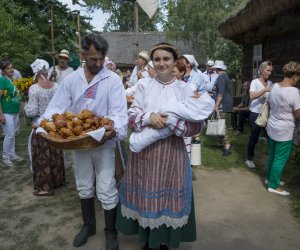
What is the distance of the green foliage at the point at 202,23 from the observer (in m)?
26.4

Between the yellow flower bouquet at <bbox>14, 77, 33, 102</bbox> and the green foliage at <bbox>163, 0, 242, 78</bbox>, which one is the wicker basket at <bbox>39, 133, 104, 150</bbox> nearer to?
the yellow flower bouquet at <bbox>14, 77, 33, 102</bbox>

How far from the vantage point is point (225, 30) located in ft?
31.4

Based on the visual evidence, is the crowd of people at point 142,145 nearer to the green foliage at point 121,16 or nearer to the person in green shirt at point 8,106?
the person in green shirt at point 8,106

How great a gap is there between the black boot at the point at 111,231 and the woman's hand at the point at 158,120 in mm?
984

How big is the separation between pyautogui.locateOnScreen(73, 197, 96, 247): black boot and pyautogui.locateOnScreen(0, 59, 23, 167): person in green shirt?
10.2 ft

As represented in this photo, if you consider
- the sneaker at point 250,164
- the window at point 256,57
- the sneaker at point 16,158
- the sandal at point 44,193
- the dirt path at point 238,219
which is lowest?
the dirt path at point 238,219

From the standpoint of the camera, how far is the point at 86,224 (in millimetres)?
3379

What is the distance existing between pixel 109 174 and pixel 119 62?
101 ft

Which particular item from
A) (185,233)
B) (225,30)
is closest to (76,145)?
(185,233)

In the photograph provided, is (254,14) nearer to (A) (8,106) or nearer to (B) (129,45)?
(A) (8,106)

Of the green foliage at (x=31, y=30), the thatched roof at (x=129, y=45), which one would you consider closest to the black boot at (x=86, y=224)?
the green foliage at (x=31, y=30)

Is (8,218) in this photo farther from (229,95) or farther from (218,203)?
(229,95)

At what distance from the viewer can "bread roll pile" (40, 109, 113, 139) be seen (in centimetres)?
263

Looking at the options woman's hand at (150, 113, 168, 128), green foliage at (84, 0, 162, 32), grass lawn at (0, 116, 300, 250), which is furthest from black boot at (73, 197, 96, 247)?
green foliage at (84, 0, 162, 32)
